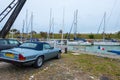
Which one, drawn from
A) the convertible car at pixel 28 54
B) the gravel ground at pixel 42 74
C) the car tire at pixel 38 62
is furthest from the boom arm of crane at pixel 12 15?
the gravel ground at pixel 42 74

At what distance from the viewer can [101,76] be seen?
673 centimetres

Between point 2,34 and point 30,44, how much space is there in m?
11.0

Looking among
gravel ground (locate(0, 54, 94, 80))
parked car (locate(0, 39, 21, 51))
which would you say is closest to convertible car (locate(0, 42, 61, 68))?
gravel ground (locate(0, 54, 94, 80))

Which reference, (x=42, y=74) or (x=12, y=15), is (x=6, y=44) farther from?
(x=12, y=15)

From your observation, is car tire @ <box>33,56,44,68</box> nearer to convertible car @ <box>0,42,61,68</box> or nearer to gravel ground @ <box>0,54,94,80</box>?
convertible car @ <box>0,42,61,68</box>

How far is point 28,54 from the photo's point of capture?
22.9ft

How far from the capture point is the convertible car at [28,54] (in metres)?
6.72

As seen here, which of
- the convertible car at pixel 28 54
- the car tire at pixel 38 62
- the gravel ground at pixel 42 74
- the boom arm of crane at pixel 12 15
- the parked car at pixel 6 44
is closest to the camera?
the gravel ground at pixel 42 74

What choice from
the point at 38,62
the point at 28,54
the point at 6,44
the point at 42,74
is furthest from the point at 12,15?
the point at 42,74

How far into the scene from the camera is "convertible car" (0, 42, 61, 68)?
6723 mm

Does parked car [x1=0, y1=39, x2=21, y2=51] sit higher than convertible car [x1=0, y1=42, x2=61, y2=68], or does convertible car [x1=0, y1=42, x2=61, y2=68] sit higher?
parked car [x1=0, y1=39, x2=21, y2=51]

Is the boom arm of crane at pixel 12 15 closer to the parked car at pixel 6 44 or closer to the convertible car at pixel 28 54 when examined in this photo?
the parked car at pixel 6 44

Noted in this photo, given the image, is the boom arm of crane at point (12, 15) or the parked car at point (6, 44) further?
the boom arm of crane at point (12, 15)

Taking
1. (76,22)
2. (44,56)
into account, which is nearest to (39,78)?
(44,56)
